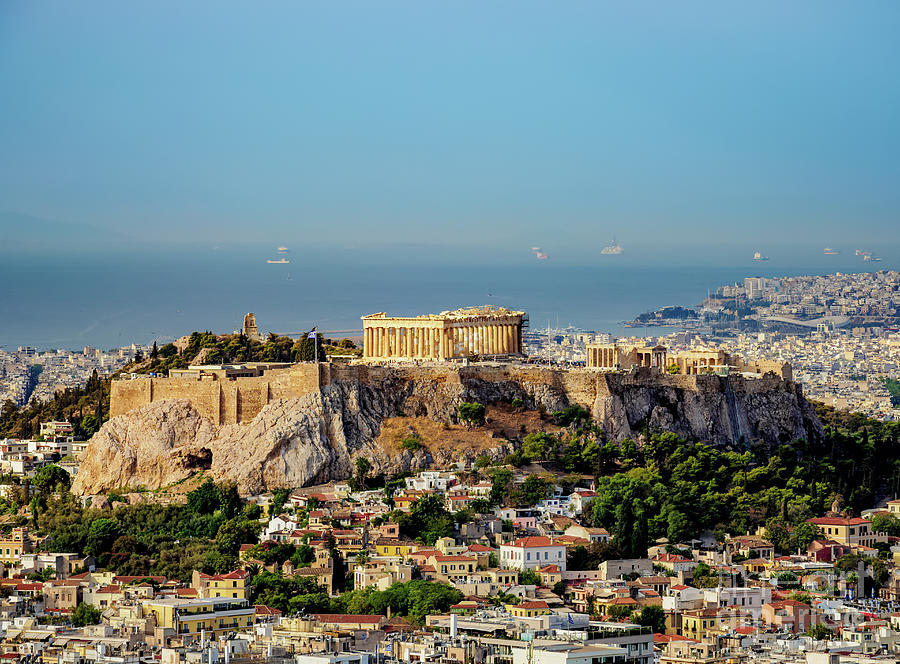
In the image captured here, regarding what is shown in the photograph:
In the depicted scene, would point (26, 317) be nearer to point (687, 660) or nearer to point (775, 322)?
point (775, 322)

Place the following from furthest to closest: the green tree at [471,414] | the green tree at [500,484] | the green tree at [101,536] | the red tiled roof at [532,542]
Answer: the green tree at [471,414] → the green tree at [500,484] → the green tree at [101,536] → the red tiled roof at [532,542]

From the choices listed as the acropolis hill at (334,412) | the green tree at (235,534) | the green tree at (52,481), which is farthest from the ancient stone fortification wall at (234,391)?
the green tree at (235,534)

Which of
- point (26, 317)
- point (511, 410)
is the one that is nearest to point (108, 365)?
point (26, 317)

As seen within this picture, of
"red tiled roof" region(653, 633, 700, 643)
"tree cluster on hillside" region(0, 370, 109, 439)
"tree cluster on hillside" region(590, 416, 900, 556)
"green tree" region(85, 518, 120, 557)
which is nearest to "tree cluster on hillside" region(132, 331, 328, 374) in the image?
"tree cluster on hillside" region(0, 370, 109, 439)

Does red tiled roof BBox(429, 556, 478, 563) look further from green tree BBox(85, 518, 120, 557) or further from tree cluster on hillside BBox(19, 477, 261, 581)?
green tree BBox(85, 518, 120, 557)

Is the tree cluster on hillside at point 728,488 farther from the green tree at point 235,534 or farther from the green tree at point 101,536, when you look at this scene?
the green tree at point 101,536

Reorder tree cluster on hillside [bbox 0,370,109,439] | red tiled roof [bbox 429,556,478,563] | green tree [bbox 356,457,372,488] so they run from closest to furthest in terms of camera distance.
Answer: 1. red tiled roof [bbox 429,556,478,563]
2. green tree [bbox 356,457,372,488]
3. tree cluster on hillside [bbox 0,370,109,439]
